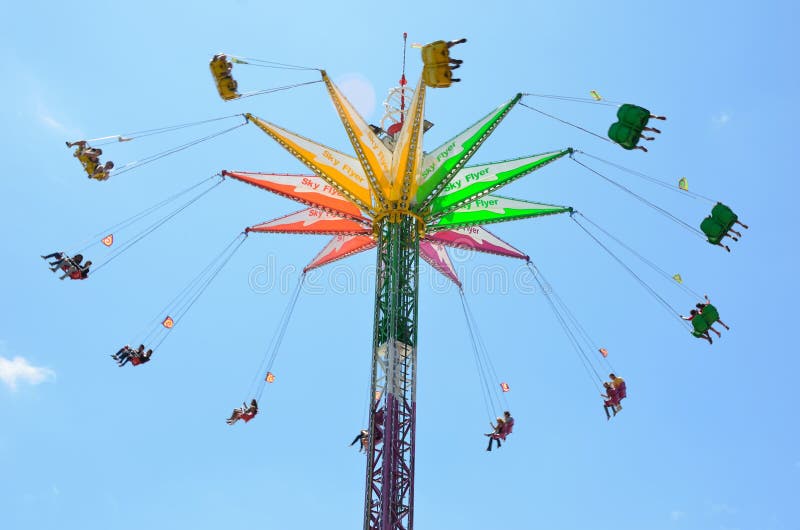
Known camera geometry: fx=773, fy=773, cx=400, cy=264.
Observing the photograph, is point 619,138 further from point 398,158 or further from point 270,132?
point 270,132

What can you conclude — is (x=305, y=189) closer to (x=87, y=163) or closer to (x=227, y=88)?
(x=227, y=88)

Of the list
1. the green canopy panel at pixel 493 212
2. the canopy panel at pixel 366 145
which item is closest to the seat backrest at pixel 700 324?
the green canopy panel at pixel 493 212

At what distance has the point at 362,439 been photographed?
23.1 meters

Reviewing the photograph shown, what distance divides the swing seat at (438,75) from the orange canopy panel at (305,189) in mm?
4770

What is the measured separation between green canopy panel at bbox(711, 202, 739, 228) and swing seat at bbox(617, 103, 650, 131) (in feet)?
11.4

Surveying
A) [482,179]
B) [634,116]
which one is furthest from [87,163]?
[634,116]

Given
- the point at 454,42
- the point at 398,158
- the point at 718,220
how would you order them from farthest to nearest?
1. the point at 398,158
2. the point at 718,220
3. the point at 454,42

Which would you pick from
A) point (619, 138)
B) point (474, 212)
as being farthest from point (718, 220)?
point (474, 212)

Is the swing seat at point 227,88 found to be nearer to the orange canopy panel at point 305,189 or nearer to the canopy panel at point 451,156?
the orange canopy panel at point 305,189

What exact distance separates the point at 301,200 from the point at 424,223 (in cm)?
376

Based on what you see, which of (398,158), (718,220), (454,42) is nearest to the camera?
(454,42)

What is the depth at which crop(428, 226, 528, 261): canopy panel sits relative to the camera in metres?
25.6

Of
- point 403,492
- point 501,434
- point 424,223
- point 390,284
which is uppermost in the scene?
point 424,223

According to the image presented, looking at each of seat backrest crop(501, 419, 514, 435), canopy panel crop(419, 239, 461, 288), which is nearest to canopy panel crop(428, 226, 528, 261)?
canopy panel crop(419, 239, 461, 288)
